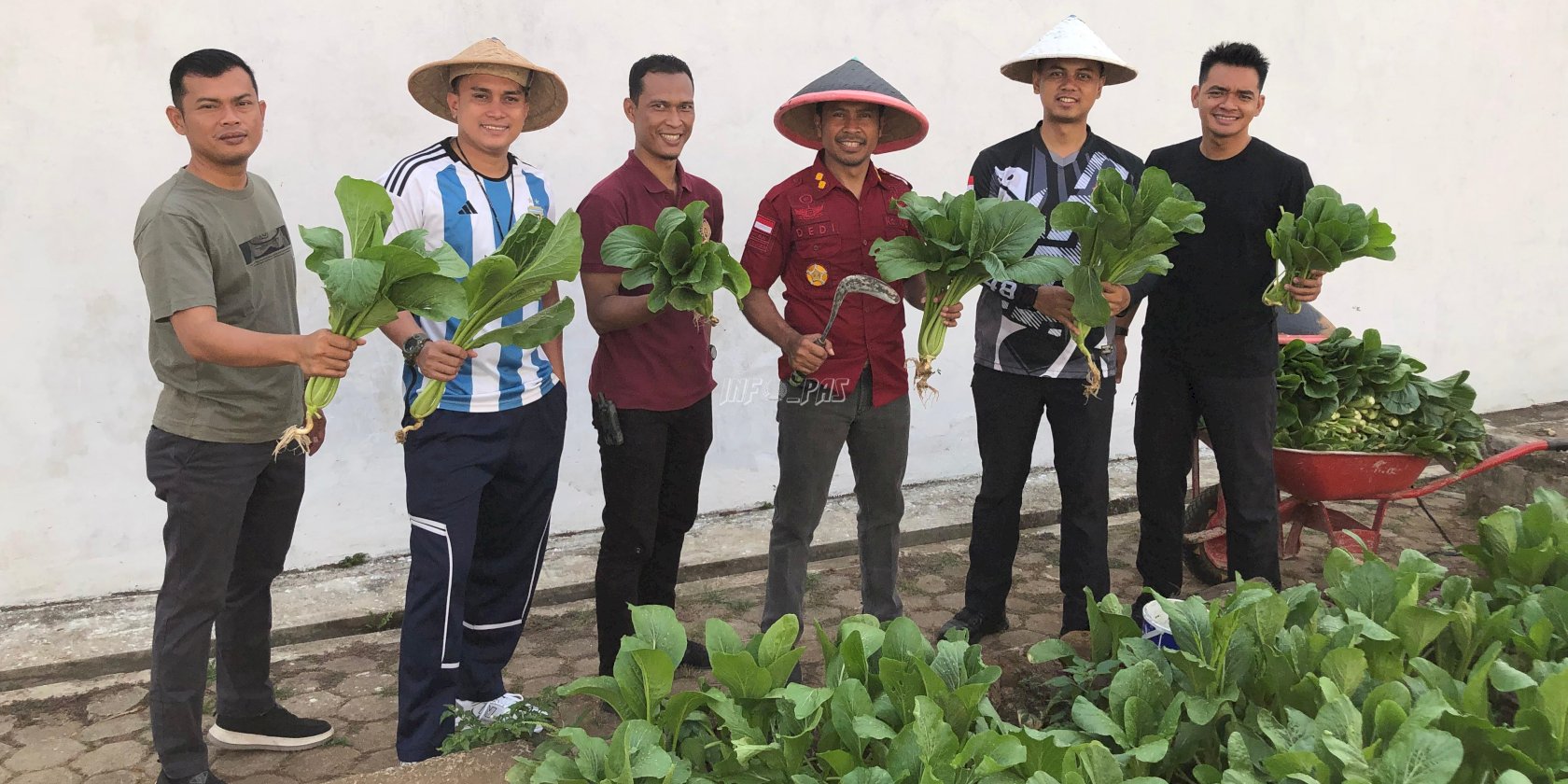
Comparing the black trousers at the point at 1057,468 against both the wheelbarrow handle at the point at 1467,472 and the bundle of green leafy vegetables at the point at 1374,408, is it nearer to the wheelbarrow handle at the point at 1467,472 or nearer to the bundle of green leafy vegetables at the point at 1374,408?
the bundle of green leafy vegetables at the point at 1374,408

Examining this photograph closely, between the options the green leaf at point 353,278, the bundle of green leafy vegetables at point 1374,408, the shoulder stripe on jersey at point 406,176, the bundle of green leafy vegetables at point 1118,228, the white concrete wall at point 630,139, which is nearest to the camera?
the green leaf at point 353,278

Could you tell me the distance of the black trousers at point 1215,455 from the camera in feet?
14.4

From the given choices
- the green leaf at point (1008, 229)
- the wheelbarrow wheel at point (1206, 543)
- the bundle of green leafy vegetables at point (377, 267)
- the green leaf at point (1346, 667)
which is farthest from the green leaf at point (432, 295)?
the wheelbarrow wheel at point (1206, 543)

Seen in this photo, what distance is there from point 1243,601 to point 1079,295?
142 cm

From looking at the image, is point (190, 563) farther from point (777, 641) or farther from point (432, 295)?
point (777, 641)

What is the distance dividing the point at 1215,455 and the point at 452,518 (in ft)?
9.19

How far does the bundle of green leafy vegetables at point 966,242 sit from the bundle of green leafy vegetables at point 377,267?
1.33 meters

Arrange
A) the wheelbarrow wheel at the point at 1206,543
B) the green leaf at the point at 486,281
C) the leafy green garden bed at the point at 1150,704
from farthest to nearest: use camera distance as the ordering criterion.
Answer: the wheelbarrow wheel at the point at 1206,543 < the green leaf at the point at 486,281 < the leafy green garden bed at the point at 1150,704

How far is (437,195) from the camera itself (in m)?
3.33

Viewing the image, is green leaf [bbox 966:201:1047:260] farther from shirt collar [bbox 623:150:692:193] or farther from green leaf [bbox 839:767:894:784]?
green leaf [bbox 839:767:894:784]

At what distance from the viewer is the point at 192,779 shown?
335cm

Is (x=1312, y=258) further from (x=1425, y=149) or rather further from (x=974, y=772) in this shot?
(x=1425, y=149)

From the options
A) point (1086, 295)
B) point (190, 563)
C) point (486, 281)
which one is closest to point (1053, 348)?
point (1086, 295)

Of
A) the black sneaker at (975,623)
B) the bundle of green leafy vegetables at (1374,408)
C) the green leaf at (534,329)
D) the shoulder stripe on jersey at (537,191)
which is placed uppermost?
the shoulder stripe on jersey at (537,191)
